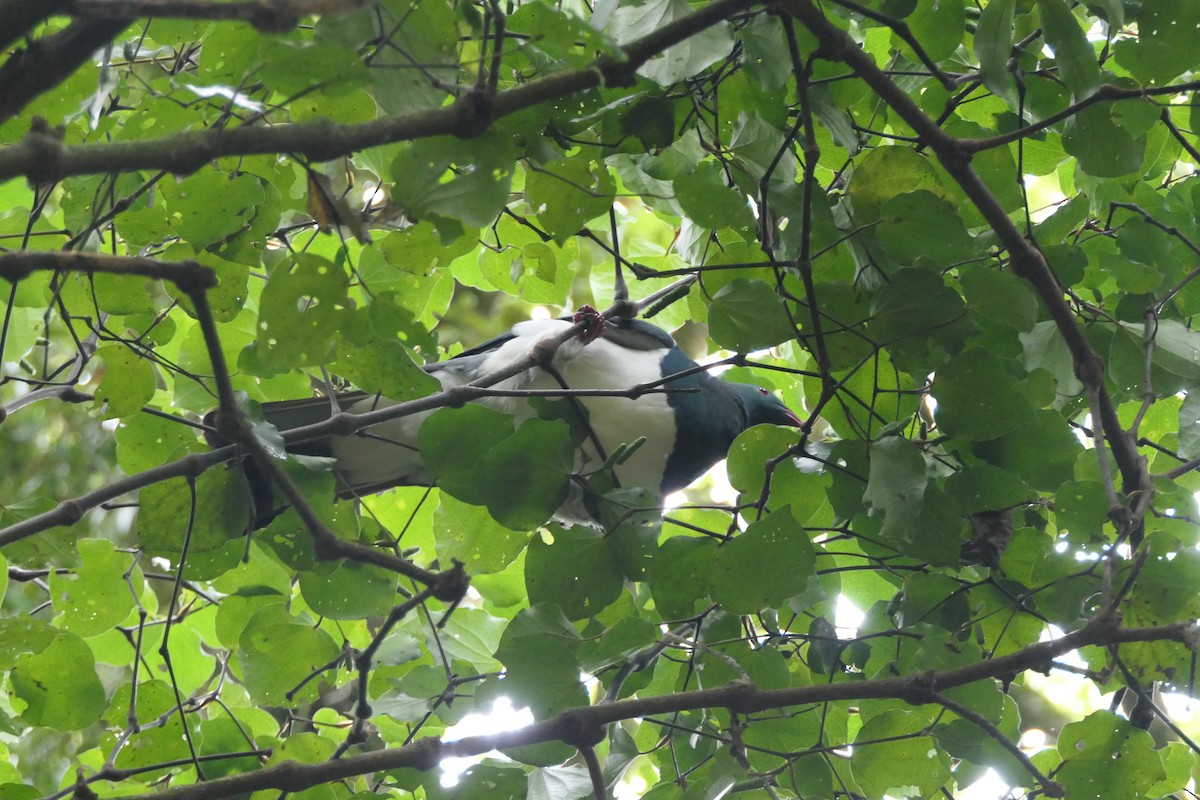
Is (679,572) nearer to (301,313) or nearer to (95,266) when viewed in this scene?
(301,313)

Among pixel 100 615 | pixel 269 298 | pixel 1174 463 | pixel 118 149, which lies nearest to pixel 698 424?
pixel 1174 463

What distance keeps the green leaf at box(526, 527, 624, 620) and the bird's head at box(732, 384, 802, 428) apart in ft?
4.63

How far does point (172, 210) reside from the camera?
53.0 inches

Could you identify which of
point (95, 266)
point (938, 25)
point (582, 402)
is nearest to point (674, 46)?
point (938, 25)

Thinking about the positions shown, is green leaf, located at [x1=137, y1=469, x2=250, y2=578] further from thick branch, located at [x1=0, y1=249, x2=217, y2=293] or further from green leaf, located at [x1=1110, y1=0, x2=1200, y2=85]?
green leaf, located at [x1=1110, y1=0, x2=1200, y2=85]

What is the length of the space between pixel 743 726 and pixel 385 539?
521 millimetres

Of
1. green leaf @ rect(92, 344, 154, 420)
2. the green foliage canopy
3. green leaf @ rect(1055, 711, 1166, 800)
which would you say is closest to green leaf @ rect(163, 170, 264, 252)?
the green foliage canopy

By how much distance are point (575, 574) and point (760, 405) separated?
1552 millimetres

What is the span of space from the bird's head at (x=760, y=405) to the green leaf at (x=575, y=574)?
141 cm

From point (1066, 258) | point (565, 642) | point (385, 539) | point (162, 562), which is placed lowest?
point (565, 642)

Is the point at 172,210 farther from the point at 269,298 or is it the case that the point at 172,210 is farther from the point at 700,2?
the point at 700,2

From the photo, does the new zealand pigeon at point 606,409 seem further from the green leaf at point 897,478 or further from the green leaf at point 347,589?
the green leaf at point 897,478

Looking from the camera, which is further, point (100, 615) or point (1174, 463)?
point (1174, 463)

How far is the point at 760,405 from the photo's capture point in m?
2.87
